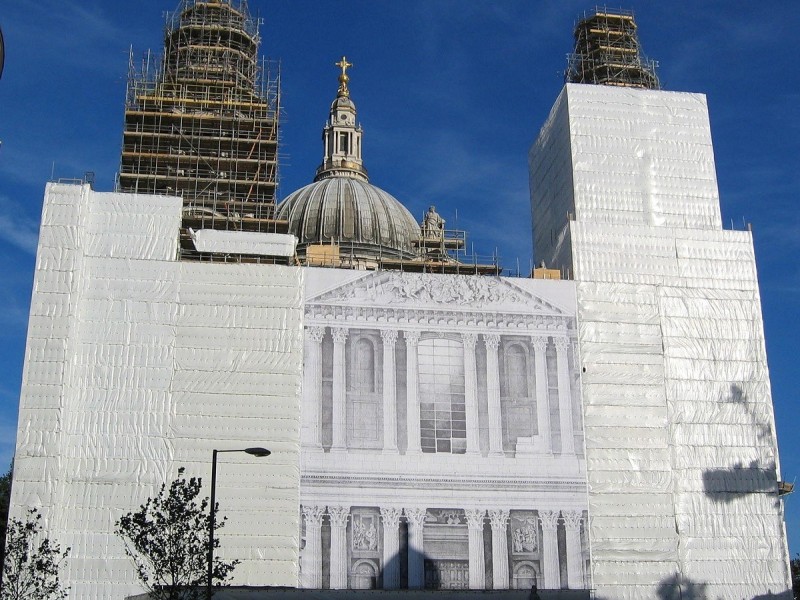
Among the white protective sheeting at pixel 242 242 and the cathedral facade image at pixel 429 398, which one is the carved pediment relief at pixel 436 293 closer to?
the cathedral facade image at pixel 429 398

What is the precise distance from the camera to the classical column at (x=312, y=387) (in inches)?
1754

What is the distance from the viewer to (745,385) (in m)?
48.4

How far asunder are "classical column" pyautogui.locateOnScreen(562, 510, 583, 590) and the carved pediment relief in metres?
8.80

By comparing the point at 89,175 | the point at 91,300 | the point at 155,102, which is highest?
the point at 155,102

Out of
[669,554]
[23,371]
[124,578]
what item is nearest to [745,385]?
[669,554]

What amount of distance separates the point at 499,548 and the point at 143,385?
1553 cm

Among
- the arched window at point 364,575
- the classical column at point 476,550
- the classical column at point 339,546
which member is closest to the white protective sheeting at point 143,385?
the classical column at point 339,546

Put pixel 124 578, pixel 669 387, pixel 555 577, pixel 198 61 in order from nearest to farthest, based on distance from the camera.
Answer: pixel 124 578 < pixel 555 577 < pixel 669 387 < pixel 198 61

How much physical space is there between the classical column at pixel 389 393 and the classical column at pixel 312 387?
2.66 m

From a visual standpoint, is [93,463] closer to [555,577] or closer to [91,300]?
[91,300]

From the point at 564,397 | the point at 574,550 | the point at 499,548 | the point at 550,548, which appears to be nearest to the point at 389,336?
the point at 564,397

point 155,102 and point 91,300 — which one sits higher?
point 155,102

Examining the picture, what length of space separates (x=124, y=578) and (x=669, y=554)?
70.6 ft

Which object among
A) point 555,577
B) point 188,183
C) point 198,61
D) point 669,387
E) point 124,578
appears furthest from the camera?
point 198,61
